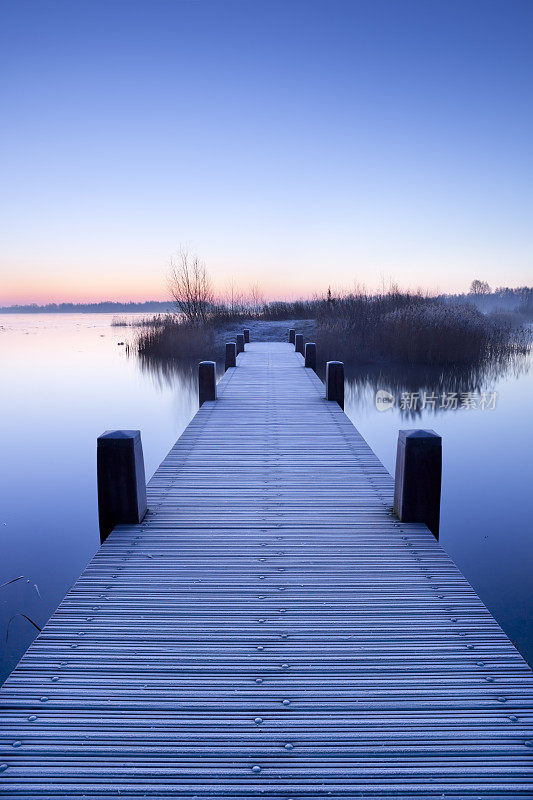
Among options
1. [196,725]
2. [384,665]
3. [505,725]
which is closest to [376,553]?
[384,665]

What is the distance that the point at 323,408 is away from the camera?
6.62 m

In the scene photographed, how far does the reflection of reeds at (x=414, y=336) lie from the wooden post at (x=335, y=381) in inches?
325

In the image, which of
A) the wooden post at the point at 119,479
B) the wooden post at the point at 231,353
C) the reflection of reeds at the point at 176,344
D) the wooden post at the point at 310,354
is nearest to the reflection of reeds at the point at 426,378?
the wooden post at the point at 310,354

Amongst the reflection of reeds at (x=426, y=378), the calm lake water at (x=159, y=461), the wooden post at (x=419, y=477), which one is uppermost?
the wooden post at (x=419, y=477)

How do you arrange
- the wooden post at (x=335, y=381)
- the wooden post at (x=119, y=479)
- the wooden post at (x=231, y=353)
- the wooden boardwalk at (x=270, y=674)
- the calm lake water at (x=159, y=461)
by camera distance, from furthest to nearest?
the wooden post at (x=231, y=353), the wooden post at (x=335, y=381), the calm lake water at (x=159, y=461), the wooden post at (x=119, y=479), the wooden boardwalk at (x=270, y=674)

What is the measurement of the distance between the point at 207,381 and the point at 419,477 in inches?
178

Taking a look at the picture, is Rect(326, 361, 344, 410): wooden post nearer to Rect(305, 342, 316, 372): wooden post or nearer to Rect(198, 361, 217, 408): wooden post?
Rect(198, 361, 217, 408): wooden post

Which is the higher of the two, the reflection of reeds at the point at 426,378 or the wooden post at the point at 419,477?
the wooden post at the point at 419,477

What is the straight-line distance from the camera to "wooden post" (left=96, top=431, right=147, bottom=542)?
2900 millimetres

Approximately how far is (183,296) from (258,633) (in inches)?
862

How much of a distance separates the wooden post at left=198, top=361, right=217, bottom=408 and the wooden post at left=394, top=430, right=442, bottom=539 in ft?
14.0

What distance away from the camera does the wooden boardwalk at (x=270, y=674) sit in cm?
139

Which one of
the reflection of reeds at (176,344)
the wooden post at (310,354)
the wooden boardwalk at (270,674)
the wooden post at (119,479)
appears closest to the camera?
the wooden boardwalk at (270,674)

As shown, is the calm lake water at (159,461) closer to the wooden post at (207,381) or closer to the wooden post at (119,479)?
the wooden post at (119,479)
